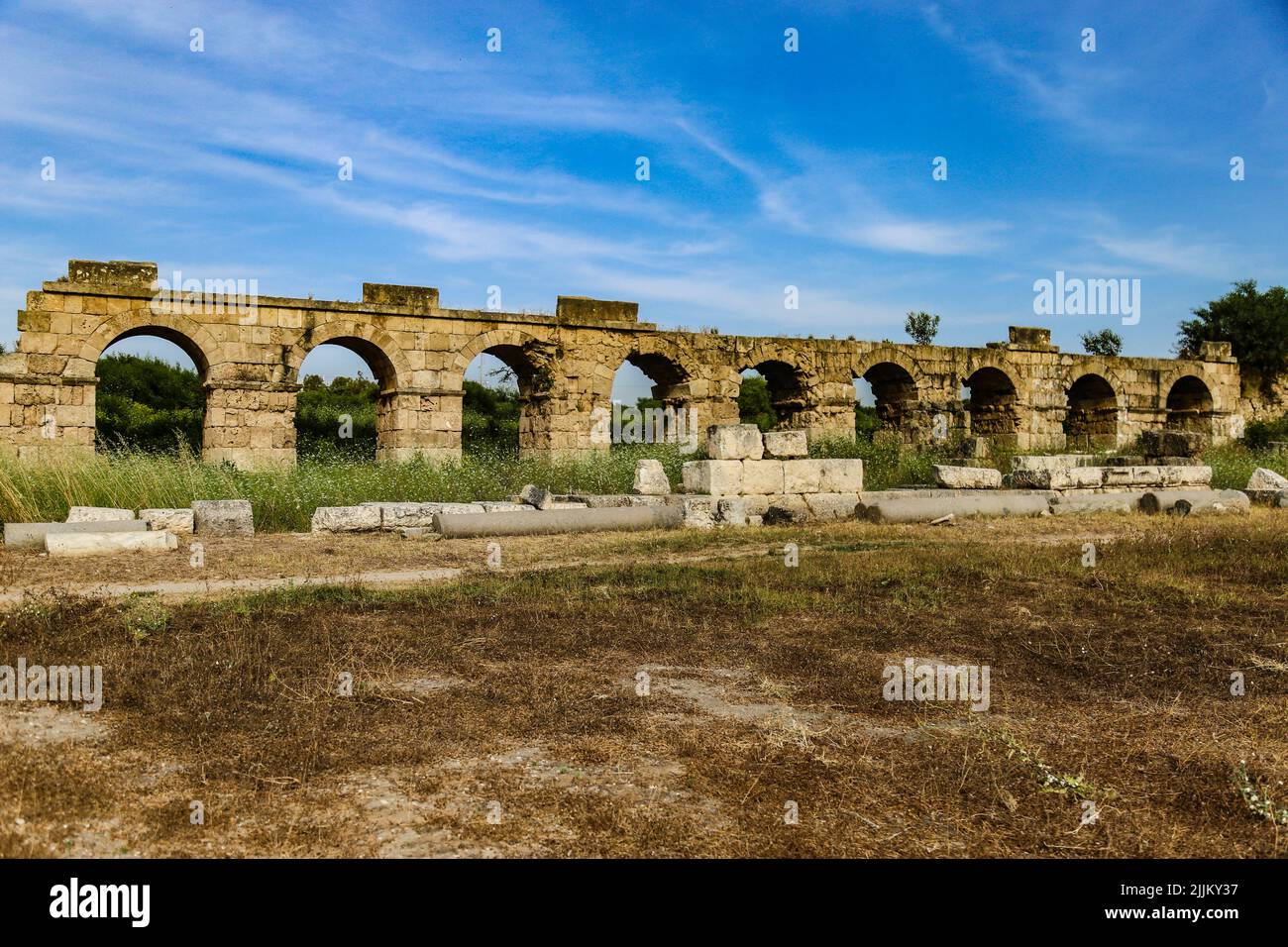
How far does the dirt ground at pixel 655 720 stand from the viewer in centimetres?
303

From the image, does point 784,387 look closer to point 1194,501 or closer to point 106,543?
point 1194,501

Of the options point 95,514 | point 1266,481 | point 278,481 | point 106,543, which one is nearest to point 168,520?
point 95,514

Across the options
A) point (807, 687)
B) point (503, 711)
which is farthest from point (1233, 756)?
point (503, 711)

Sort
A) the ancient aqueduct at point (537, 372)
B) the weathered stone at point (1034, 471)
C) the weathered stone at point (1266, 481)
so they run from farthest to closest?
the ancient aqueduct at point (537, 372) < the weathered stone at point (1266, 481) < the weathered stone at point (1034, 471)

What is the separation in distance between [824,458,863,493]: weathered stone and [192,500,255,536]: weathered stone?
25.3ft

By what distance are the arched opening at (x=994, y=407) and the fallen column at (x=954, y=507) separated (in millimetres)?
10639

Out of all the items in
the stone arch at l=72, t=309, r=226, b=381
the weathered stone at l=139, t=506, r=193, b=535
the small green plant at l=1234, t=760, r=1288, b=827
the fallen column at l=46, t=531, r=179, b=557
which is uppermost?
the stone arch at l=72, t=309, r=226, b=381

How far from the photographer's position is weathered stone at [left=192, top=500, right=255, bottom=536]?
35.8 feet

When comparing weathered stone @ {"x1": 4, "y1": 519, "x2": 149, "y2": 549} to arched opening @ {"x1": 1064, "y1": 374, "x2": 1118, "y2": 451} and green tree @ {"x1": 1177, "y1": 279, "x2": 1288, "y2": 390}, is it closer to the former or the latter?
arched opening @ {"x1": 1064, "y1": 374, "x2": 1118, "y2": 451}

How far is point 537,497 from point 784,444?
3608 millimetres

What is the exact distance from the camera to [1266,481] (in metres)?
15.4

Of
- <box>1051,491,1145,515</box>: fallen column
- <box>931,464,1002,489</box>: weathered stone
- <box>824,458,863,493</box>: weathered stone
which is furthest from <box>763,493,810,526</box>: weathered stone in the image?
<box>1051,491,1145,515</box>: fallen column

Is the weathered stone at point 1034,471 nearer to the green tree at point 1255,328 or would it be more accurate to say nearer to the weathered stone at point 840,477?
the weathered stone at point 840,477

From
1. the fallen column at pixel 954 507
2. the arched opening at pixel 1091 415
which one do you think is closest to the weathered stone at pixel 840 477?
the fallen column at pixel 954 507
